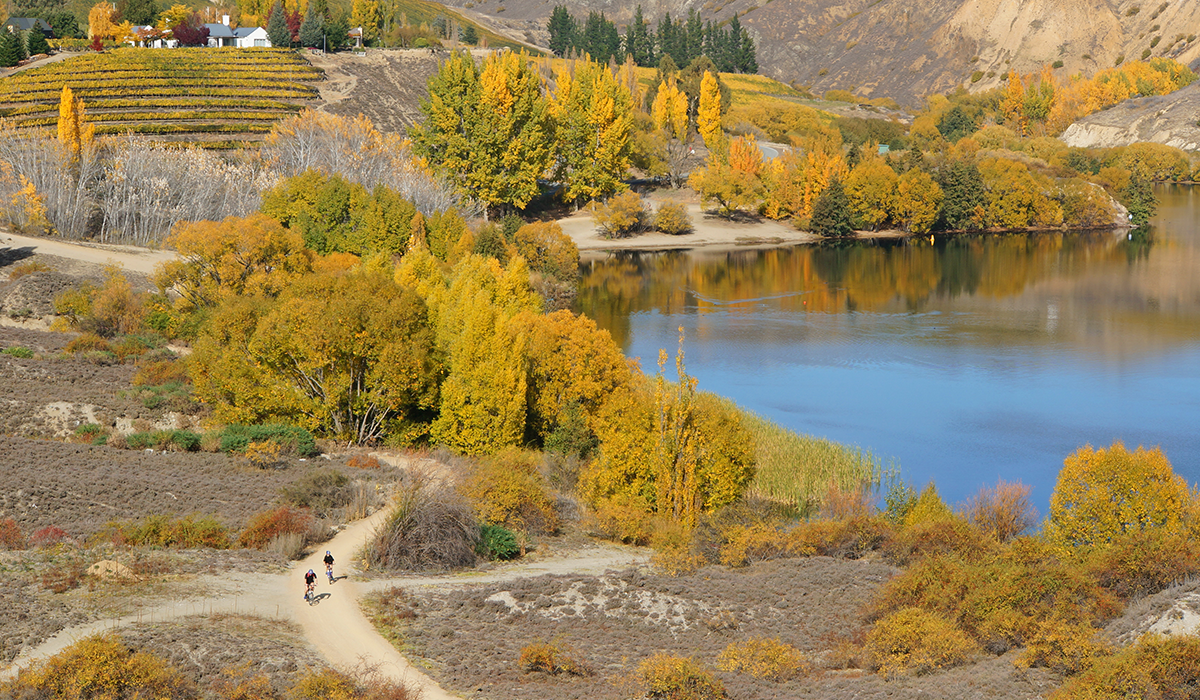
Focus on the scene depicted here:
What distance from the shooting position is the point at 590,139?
339 ft

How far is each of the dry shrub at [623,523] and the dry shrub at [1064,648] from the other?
39.6 feet

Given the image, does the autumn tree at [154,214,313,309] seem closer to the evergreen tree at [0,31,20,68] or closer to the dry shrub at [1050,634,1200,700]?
the dry shrub at [1050,634,1200,700]

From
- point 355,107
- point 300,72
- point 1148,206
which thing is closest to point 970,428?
point 1148,206

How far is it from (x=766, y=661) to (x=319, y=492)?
1475cm

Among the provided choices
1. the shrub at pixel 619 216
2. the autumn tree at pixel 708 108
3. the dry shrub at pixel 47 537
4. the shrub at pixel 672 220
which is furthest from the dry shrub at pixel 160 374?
the autumn tree at pixel 708 108

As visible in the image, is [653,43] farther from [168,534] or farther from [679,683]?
[679,683]

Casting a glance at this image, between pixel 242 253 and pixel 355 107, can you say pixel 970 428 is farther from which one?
pixel 355 107

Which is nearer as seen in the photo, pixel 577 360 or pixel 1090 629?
pixel 1090 629

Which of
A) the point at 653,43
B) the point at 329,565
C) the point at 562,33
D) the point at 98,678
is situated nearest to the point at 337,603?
the point at 329,565

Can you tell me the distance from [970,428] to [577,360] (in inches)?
659

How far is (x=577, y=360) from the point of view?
131ft

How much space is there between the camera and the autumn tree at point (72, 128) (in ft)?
245

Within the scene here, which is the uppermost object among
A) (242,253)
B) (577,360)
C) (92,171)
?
(92,171)

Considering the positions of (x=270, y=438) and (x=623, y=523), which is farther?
(x=270, y=438)
